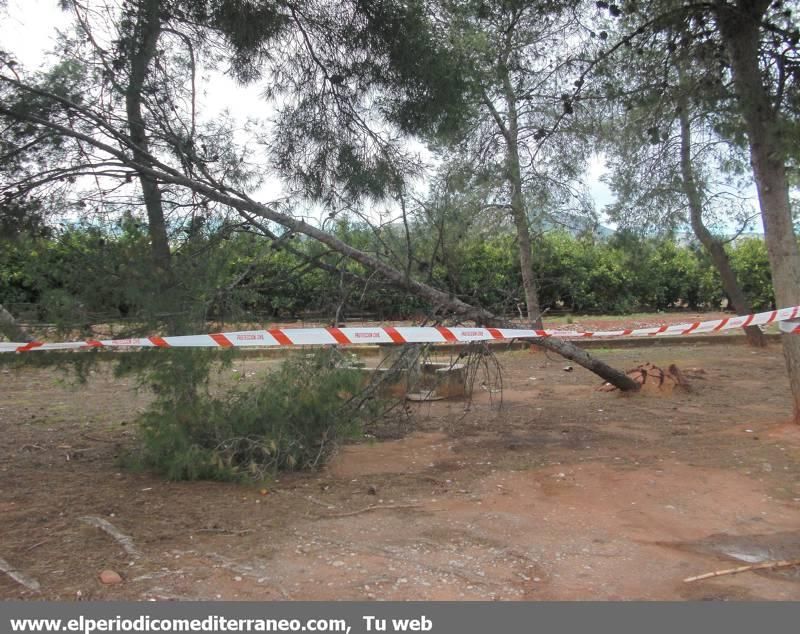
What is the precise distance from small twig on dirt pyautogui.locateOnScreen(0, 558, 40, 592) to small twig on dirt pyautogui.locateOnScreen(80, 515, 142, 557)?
0.55 meters

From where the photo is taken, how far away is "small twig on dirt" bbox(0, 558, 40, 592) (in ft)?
11.5

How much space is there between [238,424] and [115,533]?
5.08ft

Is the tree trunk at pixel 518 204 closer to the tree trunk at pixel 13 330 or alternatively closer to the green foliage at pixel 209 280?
the green foliage at pixel 209 280

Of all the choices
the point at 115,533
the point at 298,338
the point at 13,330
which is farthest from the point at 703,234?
the point at 115,533

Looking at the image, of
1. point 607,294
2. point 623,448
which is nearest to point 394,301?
point 623,448

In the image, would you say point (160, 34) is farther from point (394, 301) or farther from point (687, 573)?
point (687, 573)

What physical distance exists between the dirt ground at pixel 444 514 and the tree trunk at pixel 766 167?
136cm

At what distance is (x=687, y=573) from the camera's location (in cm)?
375

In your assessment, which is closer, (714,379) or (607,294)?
(714,379)

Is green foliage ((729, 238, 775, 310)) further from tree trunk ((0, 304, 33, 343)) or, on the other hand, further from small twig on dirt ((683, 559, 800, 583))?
tree trunk ((0, 304, 33, 343))

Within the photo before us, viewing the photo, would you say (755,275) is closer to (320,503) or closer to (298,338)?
(298,338)

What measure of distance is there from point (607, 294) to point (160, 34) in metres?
17.0

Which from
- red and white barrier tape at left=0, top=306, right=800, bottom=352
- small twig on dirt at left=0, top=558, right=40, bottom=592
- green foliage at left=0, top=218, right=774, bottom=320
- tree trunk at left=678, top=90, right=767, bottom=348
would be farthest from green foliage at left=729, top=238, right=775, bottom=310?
small twig on dirt at left=0, top=558, right=40, bottom=592

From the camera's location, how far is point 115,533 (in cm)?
431
